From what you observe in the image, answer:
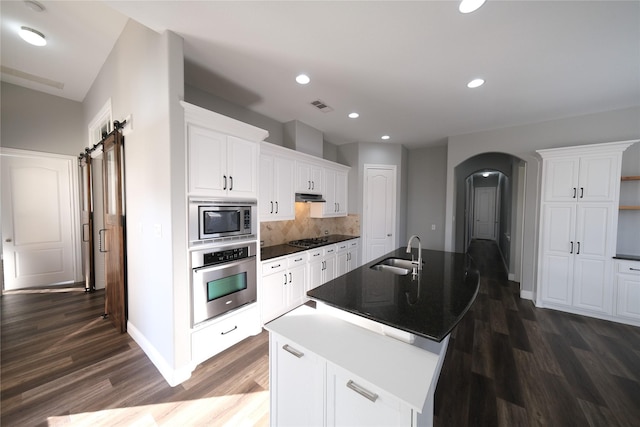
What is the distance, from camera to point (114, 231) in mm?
2672

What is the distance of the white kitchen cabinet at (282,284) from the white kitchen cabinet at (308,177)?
108cm

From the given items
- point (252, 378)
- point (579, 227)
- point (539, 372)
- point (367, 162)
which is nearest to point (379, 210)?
point (367, 162)

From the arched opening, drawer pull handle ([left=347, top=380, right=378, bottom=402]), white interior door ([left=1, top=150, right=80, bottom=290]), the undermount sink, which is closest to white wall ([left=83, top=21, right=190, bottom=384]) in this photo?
drawer pull handle ([left=347, top=380, right=378, bottom=402])

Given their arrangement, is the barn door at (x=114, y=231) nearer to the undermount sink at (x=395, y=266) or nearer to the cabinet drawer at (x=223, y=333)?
the cabinet drawer at (x=223, y=333)

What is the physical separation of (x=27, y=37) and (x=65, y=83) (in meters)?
1.23

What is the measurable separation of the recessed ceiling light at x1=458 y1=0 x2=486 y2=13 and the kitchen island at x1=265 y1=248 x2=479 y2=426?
1.97 meters

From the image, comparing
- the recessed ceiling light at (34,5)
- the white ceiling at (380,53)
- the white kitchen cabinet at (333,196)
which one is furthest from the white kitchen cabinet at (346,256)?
the recessed ceiling light at (34,5)

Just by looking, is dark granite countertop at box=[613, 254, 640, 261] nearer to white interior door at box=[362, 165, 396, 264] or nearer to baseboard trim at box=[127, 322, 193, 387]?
white interior door at box=[362, 165, 396, 264]

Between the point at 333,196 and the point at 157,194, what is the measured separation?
293cm

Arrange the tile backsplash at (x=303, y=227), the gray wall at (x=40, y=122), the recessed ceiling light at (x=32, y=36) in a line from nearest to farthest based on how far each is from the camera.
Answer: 1. the recessed ceiling light at (x=32, y=36)
2. the gray wall at (x=40, y=122)
3. the tile backsplash at (x=303, y=227)

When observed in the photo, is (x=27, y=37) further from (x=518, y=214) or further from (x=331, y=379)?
(x=518, y=214)

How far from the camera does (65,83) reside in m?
3.46

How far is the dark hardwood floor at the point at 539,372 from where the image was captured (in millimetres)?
1678

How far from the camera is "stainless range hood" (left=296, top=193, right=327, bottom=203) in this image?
11.8 ft
